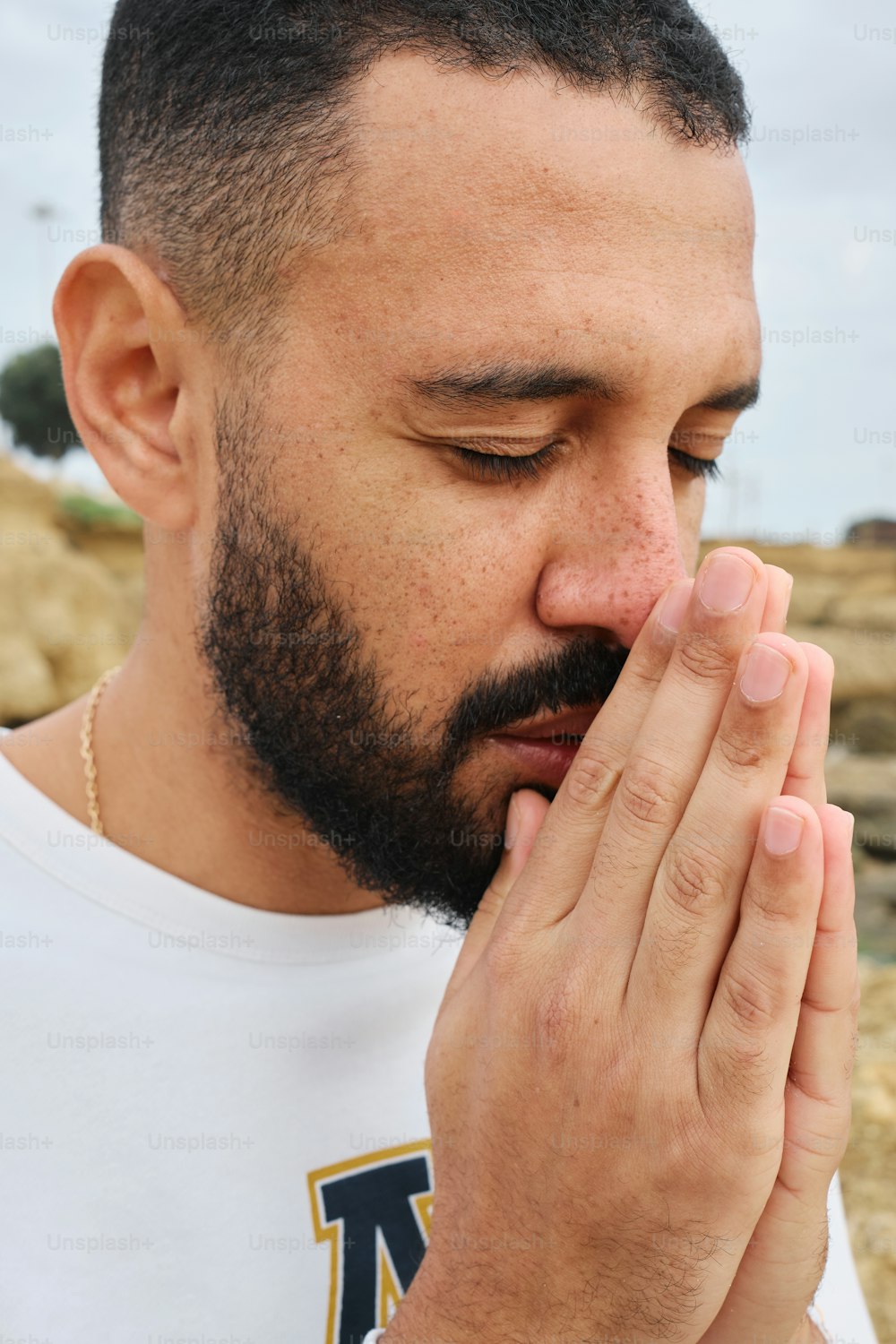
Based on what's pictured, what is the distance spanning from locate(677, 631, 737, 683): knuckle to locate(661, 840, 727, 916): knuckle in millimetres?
282

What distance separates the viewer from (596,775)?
6.75 ft

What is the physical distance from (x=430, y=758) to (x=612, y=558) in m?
0.53

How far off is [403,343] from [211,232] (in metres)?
0.59

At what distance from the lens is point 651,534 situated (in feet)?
7.11

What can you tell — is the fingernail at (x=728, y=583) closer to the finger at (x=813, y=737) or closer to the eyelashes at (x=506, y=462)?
the finger at (x=813, y=737)

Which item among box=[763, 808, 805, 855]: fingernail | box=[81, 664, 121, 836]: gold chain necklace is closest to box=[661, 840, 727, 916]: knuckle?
box=[763, 808, 805, 855]: fingernail

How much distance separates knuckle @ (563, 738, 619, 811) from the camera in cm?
205

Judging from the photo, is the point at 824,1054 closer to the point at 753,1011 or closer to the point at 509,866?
the point at 753,1011

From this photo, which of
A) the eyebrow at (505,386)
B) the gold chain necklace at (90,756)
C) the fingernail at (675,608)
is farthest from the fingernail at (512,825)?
the gold chain necklace at (90,756)

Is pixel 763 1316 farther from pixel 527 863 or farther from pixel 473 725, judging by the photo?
pixel 473 725

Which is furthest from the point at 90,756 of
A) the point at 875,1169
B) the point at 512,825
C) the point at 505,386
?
the point at 875,1169

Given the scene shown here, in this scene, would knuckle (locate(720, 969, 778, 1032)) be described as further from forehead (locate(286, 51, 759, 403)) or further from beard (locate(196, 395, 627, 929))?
forehead (locate(286, 51, 759, 403))

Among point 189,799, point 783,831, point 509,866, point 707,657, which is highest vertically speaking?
point 707,657

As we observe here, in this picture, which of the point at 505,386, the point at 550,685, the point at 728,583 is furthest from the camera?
the point at 550,685
